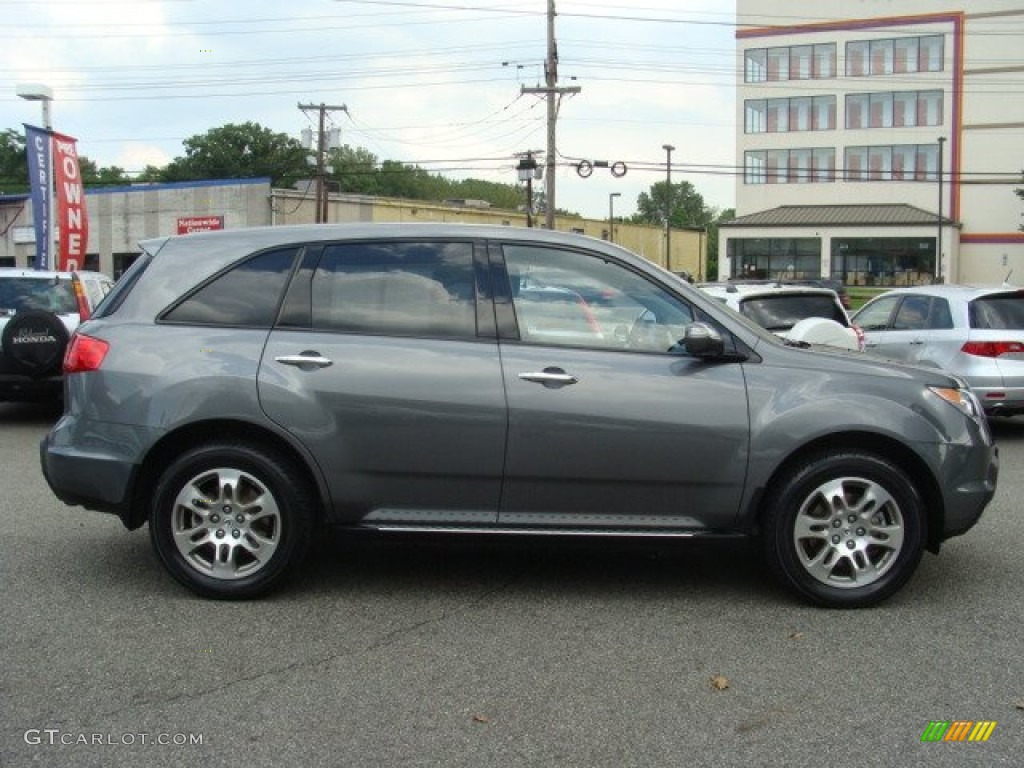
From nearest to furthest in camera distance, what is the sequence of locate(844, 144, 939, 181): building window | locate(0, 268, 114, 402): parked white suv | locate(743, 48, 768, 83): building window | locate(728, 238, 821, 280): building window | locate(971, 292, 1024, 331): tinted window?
locate(971, 292, 1024, 331): tinted window < locate(0, 268, 114, 402): parked white suv < locate(728, 238, 821, 280): building window < locate(844, 144, 939, 181): building window < locate(743, 48, 768, 83): building window

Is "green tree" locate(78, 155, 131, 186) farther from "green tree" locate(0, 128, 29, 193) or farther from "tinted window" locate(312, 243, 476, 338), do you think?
"tinted window" locate(312, 243, 476, 338)

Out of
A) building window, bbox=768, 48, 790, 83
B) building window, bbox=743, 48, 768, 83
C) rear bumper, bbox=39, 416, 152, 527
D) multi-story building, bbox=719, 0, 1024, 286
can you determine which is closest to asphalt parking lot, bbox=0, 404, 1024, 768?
rear bumper, bbox=39, 416, 152, 527

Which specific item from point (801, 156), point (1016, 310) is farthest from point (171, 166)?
point (1016, 310)

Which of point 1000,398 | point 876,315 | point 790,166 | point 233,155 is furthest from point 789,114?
point 1000,398

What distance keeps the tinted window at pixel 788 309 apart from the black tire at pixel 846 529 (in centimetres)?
535

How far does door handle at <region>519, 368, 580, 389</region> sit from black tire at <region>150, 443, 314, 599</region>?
1.22 m

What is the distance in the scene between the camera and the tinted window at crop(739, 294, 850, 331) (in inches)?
396

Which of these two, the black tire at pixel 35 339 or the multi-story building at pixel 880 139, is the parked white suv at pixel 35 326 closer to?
the black tire at pixel 35 339

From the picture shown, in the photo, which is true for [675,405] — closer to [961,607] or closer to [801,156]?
[961,607]

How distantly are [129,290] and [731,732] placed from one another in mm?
3555

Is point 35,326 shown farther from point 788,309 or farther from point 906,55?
point 906,55

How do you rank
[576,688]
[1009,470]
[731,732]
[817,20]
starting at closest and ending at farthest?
[731,732] → [576,688] → [1009,470] → [817,20]

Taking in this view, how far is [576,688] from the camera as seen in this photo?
395cm

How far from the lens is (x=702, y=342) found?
4.71m
